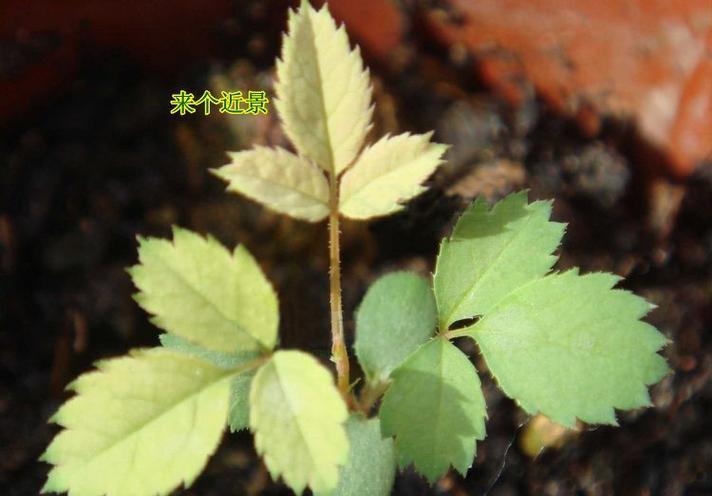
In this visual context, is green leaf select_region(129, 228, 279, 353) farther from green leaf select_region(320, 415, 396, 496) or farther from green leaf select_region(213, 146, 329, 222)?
green leaf select_region(320, 415, 396, 496)

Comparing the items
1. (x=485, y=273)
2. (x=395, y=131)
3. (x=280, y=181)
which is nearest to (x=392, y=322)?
(x=485, y=273)

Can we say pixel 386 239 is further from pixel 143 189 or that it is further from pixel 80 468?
pixel 80 468

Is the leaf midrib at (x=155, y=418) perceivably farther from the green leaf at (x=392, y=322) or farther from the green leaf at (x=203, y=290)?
the green leaf at (x=392, y=322)

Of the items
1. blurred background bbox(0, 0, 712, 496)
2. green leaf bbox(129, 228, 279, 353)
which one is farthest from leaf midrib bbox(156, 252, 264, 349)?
blurred background bbox(0, 0, 712, 496)


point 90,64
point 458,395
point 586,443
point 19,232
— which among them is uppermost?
point 90,64

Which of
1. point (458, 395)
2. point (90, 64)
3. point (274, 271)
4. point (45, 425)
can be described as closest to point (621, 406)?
point (458, 395)

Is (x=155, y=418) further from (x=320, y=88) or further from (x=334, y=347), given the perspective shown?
(x=320, y=88)

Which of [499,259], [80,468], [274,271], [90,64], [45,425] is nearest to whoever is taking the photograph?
[80,468]
